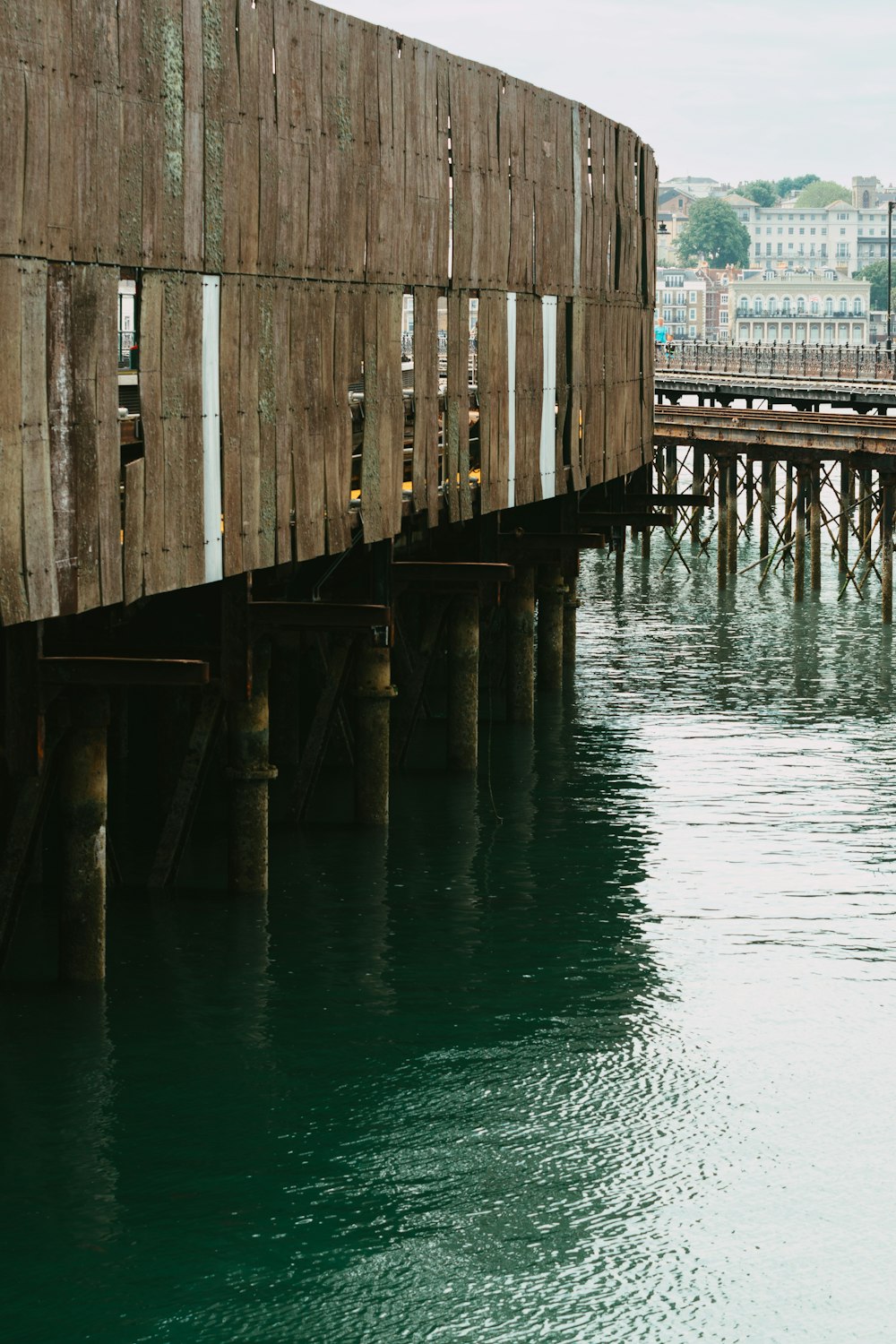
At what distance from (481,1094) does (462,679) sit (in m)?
10.9

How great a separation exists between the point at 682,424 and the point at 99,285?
3519 centimetres

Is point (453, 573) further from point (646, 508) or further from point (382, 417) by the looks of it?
point (646, 508)

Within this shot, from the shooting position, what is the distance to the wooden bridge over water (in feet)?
45.3

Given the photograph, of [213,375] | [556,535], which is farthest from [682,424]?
[213,375]

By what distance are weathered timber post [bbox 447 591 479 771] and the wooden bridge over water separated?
0.14 ft

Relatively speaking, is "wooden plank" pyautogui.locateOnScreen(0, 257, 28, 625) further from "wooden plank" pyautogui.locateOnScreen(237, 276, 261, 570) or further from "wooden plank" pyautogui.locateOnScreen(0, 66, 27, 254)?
"wooden plank" pyautogui.locateOnScreen(237, 276, 261, 570)

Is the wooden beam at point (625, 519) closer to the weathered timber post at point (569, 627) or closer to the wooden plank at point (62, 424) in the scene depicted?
the weathered timber post at point (569, 627)

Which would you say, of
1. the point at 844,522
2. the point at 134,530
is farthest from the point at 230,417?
the point at 844,522

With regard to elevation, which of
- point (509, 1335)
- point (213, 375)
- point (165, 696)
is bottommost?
point (509, 1335)

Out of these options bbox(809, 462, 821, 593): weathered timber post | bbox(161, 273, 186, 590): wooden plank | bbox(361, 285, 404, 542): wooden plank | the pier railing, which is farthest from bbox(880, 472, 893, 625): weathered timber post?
the pier railing

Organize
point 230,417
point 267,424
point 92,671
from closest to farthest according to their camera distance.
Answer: point 92,671 < point 230,417 < point 267,424

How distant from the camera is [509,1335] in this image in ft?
37.9

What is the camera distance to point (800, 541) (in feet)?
144

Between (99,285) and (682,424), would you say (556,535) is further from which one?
(682,424)
